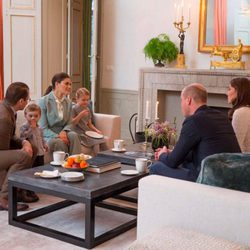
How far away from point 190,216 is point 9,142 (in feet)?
6.30

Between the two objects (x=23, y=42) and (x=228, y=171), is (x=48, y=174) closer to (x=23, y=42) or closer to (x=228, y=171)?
(x=228, y=171)

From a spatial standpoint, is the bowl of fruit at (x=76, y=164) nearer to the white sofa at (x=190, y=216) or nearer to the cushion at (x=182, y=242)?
the white sofa at (x=190, y=216)

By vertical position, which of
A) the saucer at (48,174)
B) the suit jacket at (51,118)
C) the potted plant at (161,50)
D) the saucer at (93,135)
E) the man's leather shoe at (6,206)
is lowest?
the man's leather shoe at (6,206)

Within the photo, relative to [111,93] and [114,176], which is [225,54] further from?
[114,176]

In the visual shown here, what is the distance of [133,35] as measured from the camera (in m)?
6.86

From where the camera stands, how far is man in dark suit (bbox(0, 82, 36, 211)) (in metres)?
3.61

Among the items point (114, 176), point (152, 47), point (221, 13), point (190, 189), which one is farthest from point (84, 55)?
point (190, 189)

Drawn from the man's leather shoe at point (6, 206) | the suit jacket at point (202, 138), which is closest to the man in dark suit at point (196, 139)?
the suit jacket at point (202, 138)

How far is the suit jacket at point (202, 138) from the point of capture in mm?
2924

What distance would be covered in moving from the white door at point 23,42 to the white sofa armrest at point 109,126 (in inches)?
70.2

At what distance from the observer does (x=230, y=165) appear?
2266 mm

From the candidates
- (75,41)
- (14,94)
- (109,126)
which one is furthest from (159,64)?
(14,94)

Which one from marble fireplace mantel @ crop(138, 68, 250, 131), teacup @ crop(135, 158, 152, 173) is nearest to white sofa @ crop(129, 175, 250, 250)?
teacup @ crop(135, 158, 152, 173)

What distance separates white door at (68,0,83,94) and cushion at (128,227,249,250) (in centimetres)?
515
